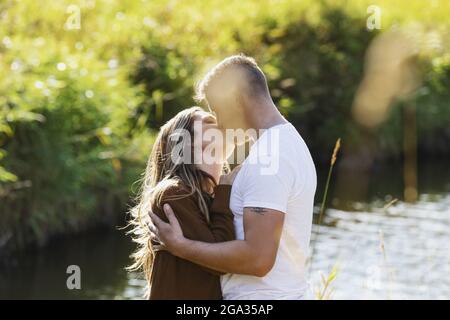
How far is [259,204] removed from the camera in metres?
3.31

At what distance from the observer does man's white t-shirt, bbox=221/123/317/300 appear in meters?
3.33

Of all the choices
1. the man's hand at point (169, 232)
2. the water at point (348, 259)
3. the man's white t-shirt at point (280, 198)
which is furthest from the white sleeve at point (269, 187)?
the water at point (348, 259)

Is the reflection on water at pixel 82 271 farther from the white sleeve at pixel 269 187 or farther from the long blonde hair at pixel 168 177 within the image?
the white sleeve at pixel 269 187

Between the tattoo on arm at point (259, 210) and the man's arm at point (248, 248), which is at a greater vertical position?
the tattoo on arm at point (259, 210)

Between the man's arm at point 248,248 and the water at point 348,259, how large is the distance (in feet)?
13.1

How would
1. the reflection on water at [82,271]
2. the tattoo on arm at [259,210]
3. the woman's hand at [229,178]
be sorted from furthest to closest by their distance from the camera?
1. the reflection on water at [82,271]
2. the woman's hand at [229,178]
3. the tattoo on arm at [259,210]

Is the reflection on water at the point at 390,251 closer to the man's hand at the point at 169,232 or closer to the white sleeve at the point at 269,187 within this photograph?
the man's hand at the point at 169,232

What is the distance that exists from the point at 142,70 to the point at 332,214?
10.4ft

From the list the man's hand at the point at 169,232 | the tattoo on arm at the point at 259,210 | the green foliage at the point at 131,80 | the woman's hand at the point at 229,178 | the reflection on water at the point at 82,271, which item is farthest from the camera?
the green foliage at the point at 131,80

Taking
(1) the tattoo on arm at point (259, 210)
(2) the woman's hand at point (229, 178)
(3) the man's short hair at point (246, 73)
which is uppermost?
(3) the man's short hair at point (246, 73)

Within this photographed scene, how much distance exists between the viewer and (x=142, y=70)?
43.9 ft

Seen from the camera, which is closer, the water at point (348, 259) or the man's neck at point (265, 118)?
the man's neck at point (265, 118)

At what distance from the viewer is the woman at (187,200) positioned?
3529mm
